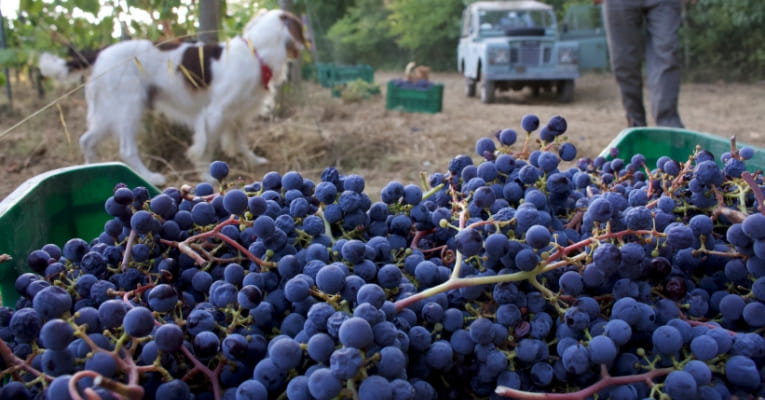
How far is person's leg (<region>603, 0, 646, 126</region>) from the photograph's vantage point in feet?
13.2

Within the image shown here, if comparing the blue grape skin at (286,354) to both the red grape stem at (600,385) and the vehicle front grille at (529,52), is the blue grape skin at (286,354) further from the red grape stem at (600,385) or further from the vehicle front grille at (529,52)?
the vehicle front grille at (529,52)

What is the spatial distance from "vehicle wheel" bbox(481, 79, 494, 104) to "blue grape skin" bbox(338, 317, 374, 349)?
8506 millimetres

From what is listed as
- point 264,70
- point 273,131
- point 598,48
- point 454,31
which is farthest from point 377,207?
point 454,31

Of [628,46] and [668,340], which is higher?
[628,46]

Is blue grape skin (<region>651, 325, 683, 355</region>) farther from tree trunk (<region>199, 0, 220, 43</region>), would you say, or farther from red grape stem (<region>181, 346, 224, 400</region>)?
tree trunk (<region>199, 0, 220, 43</region>)

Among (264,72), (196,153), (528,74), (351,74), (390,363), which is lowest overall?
(196,153)

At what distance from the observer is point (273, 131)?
544 cm

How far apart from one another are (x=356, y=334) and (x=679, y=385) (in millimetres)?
379

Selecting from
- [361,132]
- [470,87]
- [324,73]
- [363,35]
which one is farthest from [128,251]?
[363,35]

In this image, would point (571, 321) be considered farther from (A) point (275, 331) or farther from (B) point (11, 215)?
(B) point (11, 215)

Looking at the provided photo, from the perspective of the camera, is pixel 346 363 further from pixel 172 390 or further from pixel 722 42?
pixel 722 42

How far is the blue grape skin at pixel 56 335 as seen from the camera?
57cm

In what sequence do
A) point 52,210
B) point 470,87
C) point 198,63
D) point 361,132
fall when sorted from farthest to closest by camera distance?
point 470,87
point 361,132
point 198,63
point 52,210

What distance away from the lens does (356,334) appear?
58 centimetres
